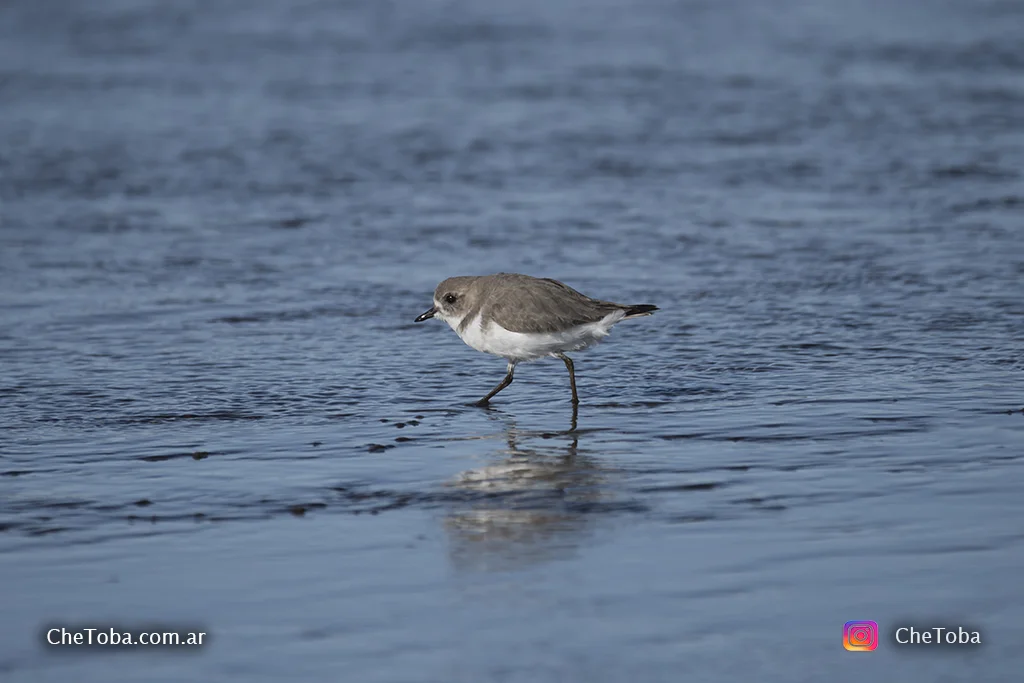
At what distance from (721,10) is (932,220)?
61.2 feet

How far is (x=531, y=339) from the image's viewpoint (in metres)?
9.50

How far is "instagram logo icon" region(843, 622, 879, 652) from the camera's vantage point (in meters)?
5.48

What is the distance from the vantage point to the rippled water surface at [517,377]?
582 centimetres

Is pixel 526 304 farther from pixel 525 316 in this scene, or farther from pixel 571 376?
pixel 571 376

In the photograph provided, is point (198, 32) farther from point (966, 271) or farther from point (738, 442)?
point (738, 442)

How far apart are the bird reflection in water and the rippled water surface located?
0.10 feet

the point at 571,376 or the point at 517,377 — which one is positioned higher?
the point at 571,376

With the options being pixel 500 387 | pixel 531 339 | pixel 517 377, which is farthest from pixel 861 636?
pixel 517 377

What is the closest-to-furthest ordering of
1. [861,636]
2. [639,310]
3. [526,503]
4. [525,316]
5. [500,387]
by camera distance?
[861,636], [526,503], [525,316], [639,310], [500,387]

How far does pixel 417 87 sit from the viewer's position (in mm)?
24750

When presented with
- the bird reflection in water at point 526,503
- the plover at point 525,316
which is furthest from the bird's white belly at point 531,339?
the bird reflection in water at point 526,503

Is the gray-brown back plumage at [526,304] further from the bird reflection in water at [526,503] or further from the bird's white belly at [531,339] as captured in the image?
the bird reflection in water at [526,503]

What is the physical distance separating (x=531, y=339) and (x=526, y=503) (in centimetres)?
229

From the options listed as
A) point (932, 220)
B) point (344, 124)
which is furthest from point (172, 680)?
point (344, 124)
